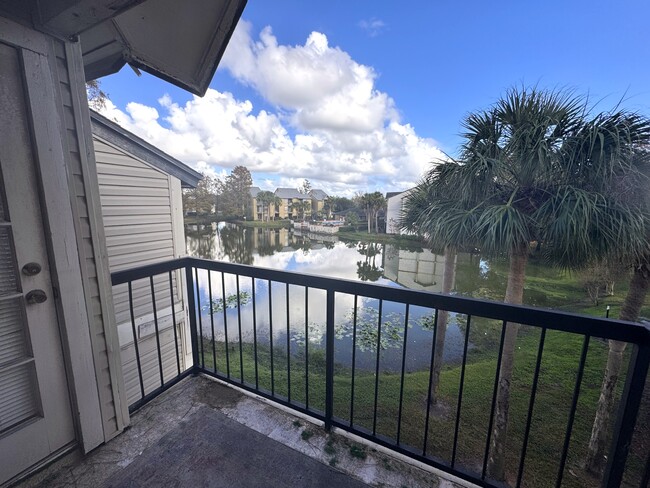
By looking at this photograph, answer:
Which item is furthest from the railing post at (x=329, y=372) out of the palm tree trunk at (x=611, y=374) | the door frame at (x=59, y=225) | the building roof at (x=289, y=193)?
the building roof at (x=289, y=193)

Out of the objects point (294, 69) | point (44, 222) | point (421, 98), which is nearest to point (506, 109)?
point (44, 222)

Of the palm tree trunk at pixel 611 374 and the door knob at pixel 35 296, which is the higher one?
the door knob at pixel 35 296

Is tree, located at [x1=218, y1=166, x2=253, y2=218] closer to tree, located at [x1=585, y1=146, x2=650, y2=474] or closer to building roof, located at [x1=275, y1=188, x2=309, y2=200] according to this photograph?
building roof, located at [x1=275, y1=188, x2=309, y2=200]

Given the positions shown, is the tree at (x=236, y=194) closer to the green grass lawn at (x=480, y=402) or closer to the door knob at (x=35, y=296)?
the green grass lawn at (x=480, y=402)

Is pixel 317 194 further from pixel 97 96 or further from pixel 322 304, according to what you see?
pixel 97 96

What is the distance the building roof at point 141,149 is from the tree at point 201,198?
2083 centimetres

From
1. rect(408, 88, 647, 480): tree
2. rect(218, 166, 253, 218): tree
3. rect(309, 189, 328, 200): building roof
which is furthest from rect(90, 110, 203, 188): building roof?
rect(309, 189, 328, 200): building roof

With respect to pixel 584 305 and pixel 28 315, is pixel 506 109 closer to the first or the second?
pixel 28 315

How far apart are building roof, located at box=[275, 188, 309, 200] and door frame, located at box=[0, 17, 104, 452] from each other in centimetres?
4306

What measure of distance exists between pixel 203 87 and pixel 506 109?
3911 mm

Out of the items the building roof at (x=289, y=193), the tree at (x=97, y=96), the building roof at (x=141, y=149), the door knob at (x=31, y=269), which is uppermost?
the tree at (x=97, y=96)

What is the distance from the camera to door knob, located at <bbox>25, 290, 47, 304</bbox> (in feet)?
3.59

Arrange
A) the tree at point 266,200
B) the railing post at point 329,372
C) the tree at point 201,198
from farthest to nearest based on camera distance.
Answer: the tree at point 266,200
the tree at point 201,198
the railing post at point 329,372

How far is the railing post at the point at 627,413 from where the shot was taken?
2.84ft
